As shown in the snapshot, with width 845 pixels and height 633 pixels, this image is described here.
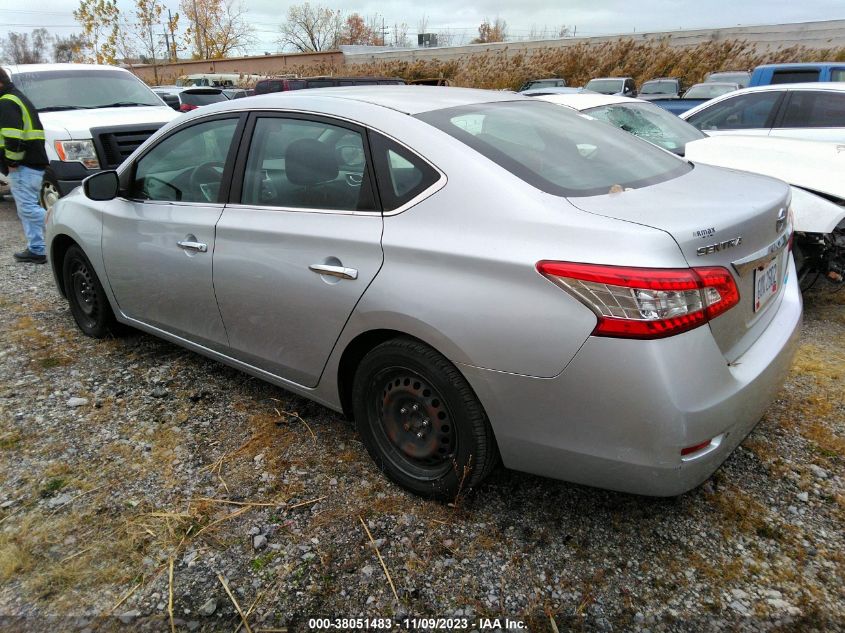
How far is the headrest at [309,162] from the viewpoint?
9.14ft

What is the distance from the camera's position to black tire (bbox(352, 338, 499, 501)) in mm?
2332

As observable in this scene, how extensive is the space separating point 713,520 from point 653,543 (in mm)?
302

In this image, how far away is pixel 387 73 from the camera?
40.4 m

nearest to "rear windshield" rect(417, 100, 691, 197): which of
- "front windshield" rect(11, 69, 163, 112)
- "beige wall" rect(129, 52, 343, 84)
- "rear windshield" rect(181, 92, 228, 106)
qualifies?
"front windshield" rect(11, 69, 163, 112)

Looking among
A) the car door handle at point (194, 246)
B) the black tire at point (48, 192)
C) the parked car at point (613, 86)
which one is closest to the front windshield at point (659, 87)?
the parked car at point (613, 86)

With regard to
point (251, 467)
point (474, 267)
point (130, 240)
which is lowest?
point (251, 467)

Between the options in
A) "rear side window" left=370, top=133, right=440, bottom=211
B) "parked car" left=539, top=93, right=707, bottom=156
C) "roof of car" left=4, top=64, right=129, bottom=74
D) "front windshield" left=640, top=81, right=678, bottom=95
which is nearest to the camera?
"rear side window" left=370, top=133, right=440, bottom=211

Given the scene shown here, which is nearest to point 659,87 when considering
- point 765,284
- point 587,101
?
point 587,101

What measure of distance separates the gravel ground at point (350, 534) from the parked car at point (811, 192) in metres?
1.21

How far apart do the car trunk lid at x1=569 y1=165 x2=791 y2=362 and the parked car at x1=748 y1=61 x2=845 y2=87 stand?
9.36m

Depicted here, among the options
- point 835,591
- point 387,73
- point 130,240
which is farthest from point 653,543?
point 387,73

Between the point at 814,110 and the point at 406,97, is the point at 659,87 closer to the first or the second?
the point at 814,110

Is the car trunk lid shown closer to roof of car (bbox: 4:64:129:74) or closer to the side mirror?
the side mirror

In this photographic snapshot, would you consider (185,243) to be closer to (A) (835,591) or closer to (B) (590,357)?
(B) (590,357)
